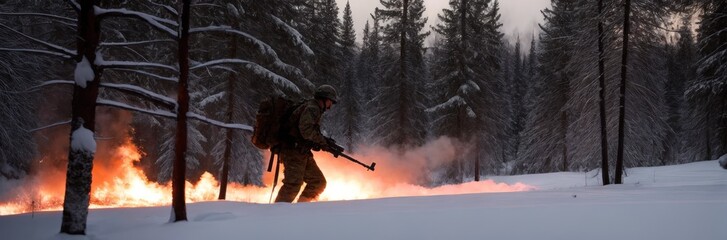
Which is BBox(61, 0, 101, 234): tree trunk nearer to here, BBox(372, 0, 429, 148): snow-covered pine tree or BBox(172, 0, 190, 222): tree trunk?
BBox(172, 0, 190, 222): tree trunk

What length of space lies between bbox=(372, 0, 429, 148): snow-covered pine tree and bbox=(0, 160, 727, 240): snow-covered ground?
2174cm

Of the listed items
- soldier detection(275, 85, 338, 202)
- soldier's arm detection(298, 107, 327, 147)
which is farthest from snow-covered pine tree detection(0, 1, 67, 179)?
soldier's arm detection(298, 107, 327, 147)

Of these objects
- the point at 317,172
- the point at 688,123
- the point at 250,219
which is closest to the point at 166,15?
the point at 317,172

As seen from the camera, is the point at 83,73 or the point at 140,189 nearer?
the point at 83,73

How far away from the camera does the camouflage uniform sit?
6695 mm

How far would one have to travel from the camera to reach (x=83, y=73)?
4.33 meters

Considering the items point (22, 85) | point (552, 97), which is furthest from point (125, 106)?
point (552, 97)

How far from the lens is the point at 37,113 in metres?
14.8

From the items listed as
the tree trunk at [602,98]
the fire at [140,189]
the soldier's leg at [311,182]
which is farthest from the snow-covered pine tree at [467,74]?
the soldier's leg at [311,182]

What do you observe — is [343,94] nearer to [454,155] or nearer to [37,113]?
[454,155]

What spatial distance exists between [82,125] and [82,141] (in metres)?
0.18

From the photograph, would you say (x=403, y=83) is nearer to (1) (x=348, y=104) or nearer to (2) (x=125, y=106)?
(1) (x=348, y=104)

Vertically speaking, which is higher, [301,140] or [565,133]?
[565,133]

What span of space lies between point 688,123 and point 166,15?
39.5m
